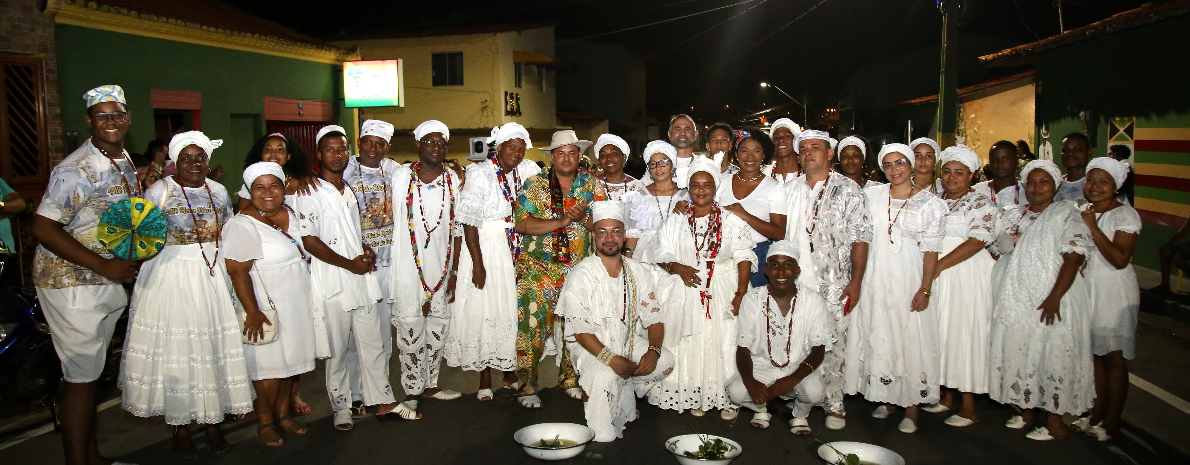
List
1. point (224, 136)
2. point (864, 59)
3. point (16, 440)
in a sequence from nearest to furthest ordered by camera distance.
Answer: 1. point (16, 440)
2. point (224, 136)
3. point (864, 59)

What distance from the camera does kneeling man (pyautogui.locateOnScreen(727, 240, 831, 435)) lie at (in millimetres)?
5285

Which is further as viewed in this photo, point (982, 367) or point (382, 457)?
point (982, 367)

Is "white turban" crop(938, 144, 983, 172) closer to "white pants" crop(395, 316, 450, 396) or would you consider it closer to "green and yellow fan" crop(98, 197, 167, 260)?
"white pants" crop(395, 316, 450, 396)

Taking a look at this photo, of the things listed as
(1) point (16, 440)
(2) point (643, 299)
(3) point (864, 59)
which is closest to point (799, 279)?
(2) point (643, 299)

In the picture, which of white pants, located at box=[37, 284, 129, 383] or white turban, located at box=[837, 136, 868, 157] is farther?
white turban, located at box=[837, 136, 868, 157]

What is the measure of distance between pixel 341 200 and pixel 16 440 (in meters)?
2.65

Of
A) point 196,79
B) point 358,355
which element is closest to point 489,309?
point 358,355

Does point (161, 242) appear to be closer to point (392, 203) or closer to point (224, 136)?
point (392, 203)

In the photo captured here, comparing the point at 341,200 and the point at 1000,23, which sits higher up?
the point at 1000,23

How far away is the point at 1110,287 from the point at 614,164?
11.3 ft

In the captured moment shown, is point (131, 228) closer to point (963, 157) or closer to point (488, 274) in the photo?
point (488, 274)

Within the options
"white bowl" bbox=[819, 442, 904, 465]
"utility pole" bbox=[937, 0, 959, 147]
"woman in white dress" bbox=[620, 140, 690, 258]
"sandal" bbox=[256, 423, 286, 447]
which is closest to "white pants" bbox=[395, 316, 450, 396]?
"sandal" bbox=[256, 423, 286, 447]

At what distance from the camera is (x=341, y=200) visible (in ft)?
Result: 18.2

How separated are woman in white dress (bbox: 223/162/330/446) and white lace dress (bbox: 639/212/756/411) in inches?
92.0
